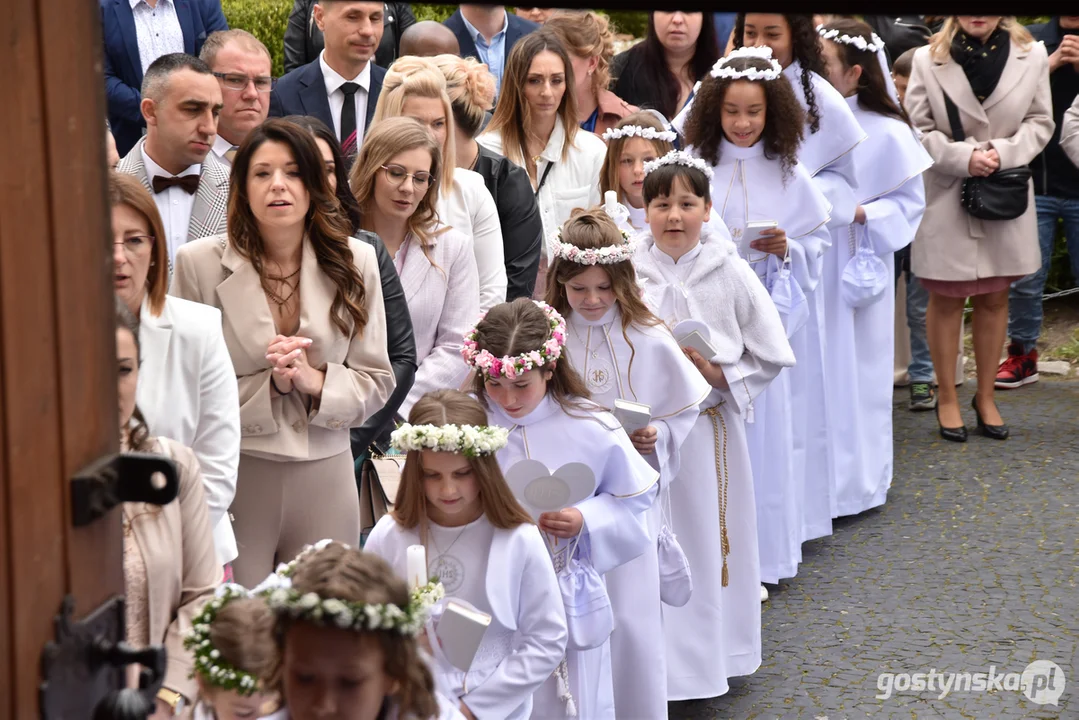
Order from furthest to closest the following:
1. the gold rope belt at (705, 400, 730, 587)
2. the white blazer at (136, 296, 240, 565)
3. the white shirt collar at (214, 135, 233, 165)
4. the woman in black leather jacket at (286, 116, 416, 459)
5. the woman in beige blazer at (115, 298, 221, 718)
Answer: the gold rope belt at (705, 400, 730, 587)
the white shirt collar at (214, 135, 233, 165)
the woman in black leather jacket at (286, 116, 416, 459)
the white blazer at (136, 296, 240, 565)
the woman in beige blazer at (115, 298, 221, 718)

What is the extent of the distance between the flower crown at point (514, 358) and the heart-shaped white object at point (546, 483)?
311 mm

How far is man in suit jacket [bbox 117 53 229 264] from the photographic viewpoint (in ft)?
16.6

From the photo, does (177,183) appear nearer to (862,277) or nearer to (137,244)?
(137,244)

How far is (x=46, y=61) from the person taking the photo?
1813 mm

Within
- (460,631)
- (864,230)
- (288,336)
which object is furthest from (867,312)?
(460,631)

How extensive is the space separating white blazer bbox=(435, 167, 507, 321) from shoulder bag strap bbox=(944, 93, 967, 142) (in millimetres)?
3551

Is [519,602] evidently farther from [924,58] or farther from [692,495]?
[924,58]

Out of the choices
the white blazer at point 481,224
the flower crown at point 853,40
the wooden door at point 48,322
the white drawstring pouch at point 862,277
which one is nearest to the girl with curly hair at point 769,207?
the white drawstring pouch at point 862,277

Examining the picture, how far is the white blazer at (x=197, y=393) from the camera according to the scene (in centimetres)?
377

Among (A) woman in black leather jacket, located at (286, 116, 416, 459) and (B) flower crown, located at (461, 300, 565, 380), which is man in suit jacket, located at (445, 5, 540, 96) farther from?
(B) flower crown, located at (461, 300, 565, 380)

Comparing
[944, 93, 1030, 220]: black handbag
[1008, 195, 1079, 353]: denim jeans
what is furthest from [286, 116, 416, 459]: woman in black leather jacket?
[1008, 195, 1079, 353]: denim jeans

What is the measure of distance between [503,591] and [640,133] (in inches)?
128

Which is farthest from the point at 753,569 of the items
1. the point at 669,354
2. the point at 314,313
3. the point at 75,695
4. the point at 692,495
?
the point at 75,695

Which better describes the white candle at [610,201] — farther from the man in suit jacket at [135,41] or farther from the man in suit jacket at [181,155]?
the man in suit jacket at [135,41]
